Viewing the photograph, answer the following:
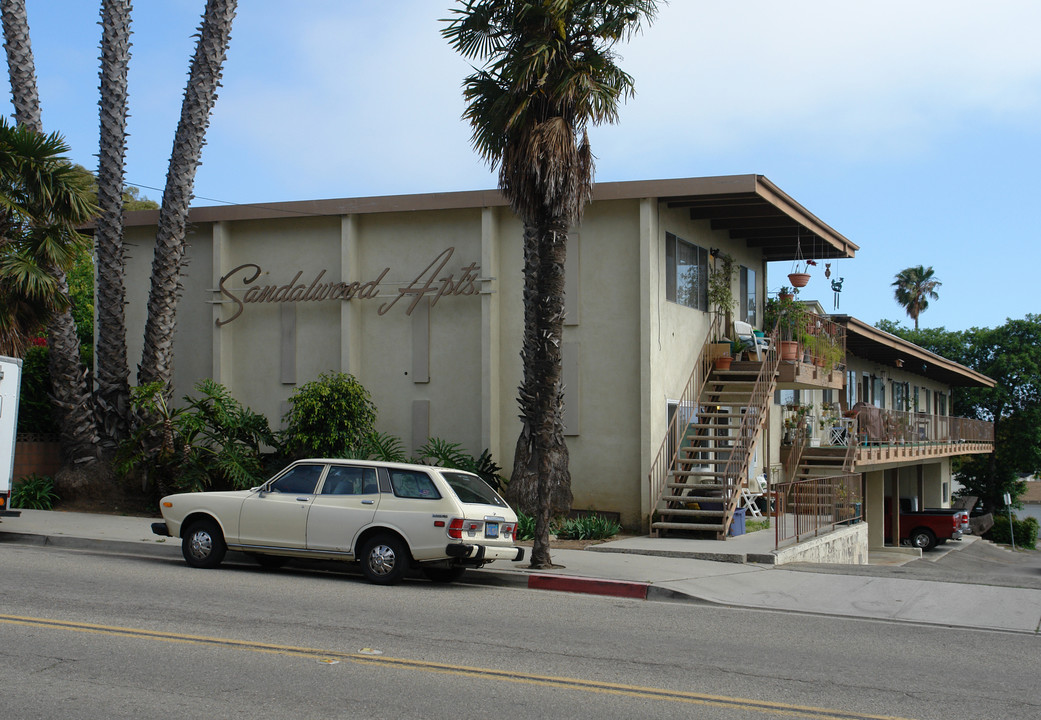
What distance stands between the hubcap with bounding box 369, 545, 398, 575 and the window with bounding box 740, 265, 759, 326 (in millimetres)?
14306

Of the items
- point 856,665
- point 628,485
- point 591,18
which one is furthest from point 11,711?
point 628,485

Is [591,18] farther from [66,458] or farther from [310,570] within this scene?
[66,458]

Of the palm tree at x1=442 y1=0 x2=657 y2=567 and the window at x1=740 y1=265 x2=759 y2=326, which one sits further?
the window at x1=740 y1=265 x2=759 y2=326

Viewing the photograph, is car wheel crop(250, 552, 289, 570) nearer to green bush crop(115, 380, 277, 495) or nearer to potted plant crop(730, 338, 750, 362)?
green bush crop(115, 380, 277, 495)

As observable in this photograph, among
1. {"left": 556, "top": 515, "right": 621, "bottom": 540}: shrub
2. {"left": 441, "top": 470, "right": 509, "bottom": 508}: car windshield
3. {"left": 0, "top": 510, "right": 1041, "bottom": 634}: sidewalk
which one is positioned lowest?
{"left": 0, "top": 510, "right": 1041, "bottom": 634}: sidewalk

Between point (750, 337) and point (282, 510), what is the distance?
13.0 m

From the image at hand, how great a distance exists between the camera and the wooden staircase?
18062 millimetres

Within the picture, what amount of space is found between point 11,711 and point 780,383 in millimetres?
18890

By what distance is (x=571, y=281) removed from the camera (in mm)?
19766

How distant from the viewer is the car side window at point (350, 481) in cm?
1268

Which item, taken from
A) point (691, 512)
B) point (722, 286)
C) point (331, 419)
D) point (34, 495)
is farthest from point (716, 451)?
point (34, 495)

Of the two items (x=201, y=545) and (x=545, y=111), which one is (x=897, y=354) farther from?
(x=201, y=545)

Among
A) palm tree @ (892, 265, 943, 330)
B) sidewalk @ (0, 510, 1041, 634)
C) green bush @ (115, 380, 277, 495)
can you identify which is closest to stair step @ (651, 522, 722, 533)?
sidewalk @ (0, 510, 1041, 634)

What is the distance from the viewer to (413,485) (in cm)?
1255
